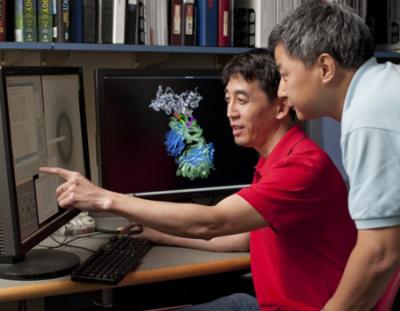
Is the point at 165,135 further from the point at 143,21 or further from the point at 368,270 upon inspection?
the point at 368,270

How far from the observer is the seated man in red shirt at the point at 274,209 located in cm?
140

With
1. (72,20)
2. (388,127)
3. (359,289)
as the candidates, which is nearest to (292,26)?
(388,127)

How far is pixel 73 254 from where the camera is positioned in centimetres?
170

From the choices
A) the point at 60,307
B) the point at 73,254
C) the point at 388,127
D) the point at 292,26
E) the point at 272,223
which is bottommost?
the point at 60,307

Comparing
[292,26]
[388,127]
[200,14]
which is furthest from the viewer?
[200,14]

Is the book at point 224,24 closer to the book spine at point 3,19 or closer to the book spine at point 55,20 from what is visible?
the book spine at point 55,20

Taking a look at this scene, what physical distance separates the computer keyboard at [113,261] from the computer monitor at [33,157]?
0.18 feet

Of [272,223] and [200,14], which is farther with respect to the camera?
[200,14]

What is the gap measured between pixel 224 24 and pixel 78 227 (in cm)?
87

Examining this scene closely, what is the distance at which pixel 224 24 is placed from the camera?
7.31ft

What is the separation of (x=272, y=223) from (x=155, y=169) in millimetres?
617

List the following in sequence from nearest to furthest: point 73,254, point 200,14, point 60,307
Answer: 1. point 73,254
2. point 200,14
3. point 60,307

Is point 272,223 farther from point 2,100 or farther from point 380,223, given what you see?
point 2,100

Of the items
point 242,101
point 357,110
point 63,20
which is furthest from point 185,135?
point 357,110
